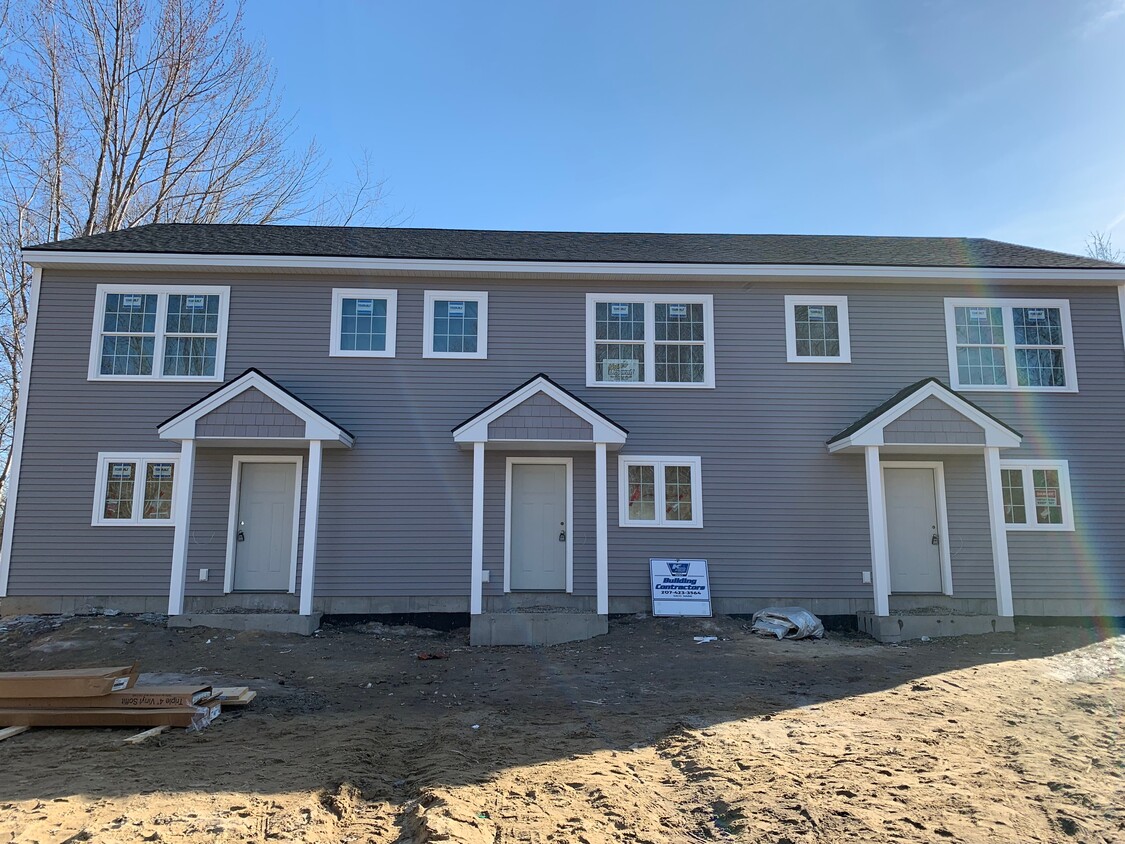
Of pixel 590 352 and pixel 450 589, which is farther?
pixel 590 352

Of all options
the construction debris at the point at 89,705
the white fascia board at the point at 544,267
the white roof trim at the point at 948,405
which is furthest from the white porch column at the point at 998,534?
the construction debris at the point at 89,705

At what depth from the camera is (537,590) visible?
10.8m

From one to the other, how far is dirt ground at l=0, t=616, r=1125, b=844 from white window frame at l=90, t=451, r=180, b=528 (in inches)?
73.6

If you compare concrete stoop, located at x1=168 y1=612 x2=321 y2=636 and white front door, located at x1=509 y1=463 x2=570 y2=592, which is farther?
white front door, located at x1=509 y1=463 x2=570 y2=592

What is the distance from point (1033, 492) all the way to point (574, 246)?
338 inches

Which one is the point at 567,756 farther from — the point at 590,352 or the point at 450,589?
the point at 590,352

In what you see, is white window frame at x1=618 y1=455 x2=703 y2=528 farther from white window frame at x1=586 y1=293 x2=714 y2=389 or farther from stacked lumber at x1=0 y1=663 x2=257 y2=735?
stacked lumber at x1=0 y1=663 x2=257 y2=735

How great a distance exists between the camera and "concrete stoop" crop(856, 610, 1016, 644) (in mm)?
9844

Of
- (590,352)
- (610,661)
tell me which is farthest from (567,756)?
(590,352)

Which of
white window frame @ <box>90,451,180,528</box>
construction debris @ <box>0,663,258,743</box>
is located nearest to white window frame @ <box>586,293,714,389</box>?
white window frame @ <box>90,451,180,528</box>

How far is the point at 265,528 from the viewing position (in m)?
10.8

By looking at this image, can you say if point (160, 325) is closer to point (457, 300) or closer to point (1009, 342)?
point (457, 300)

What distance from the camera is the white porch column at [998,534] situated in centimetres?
1006

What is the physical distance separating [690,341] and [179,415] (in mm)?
7859
